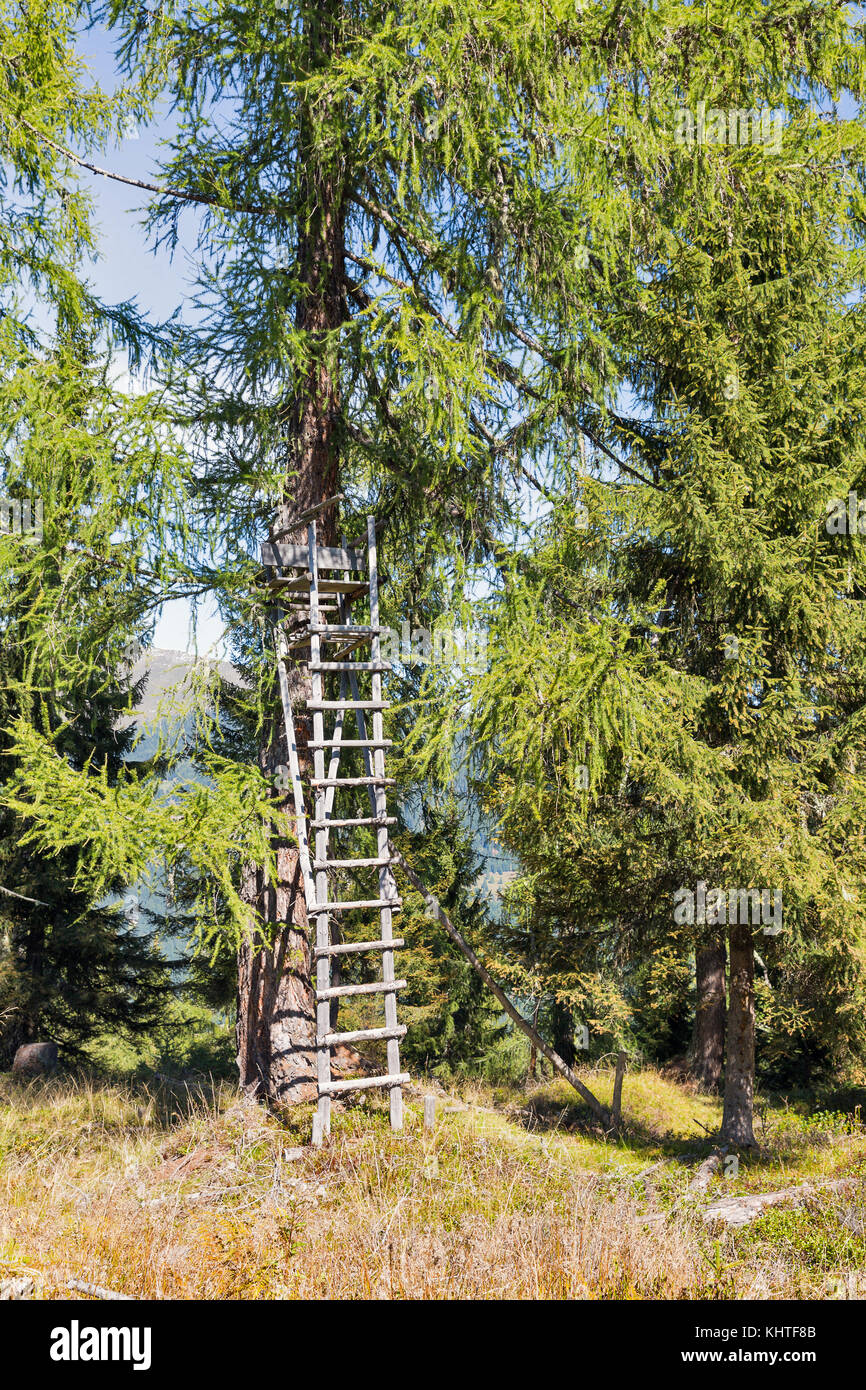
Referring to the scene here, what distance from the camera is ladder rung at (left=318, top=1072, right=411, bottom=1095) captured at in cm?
640

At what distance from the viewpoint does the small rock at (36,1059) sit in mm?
13102

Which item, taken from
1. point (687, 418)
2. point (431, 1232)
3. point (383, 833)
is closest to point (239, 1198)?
point (431, 1232)

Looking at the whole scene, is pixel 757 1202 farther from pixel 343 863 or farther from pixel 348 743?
pixel 348 743

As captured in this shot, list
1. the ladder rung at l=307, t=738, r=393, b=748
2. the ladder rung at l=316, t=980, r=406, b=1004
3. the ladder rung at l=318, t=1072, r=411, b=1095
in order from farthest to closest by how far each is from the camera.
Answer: the ladder rung at l=307, t=738, r=393, b=748 < the ladder rung at l=316, t=980, r=406, b=1004 < the ladder rung at l=318, t=1072, r=411, b=1095

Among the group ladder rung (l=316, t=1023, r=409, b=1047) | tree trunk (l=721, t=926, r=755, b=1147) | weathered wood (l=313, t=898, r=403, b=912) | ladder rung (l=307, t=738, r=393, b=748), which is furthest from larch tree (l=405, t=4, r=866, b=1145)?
ladder rung (l=316, t=1023, r=409, b=1047)

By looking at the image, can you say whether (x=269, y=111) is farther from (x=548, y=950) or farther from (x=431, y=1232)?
(x=548, y=950)

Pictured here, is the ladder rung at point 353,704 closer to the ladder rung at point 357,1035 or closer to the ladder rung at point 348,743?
the ladder rung at point 348,743

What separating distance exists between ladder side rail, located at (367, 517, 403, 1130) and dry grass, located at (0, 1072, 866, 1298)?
380 mm

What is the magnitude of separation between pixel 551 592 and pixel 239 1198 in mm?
5469

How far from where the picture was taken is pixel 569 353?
7.84 metres

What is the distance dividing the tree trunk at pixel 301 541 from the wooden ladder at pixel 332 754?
1.07 feet

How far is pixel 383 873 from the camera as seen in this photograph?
23.8ft

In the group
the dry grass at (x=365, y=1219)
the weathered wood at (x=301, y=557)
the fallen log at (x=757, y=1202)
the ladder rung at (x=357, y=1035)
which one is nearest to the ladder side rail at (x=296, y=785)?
the weathered wood at (x=301, y=557)

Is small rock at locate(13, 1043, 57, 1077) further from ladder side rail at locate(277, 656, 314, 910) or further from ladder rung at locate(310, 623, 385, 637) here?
ladder rung at locate(310, 623, 385, 637)
